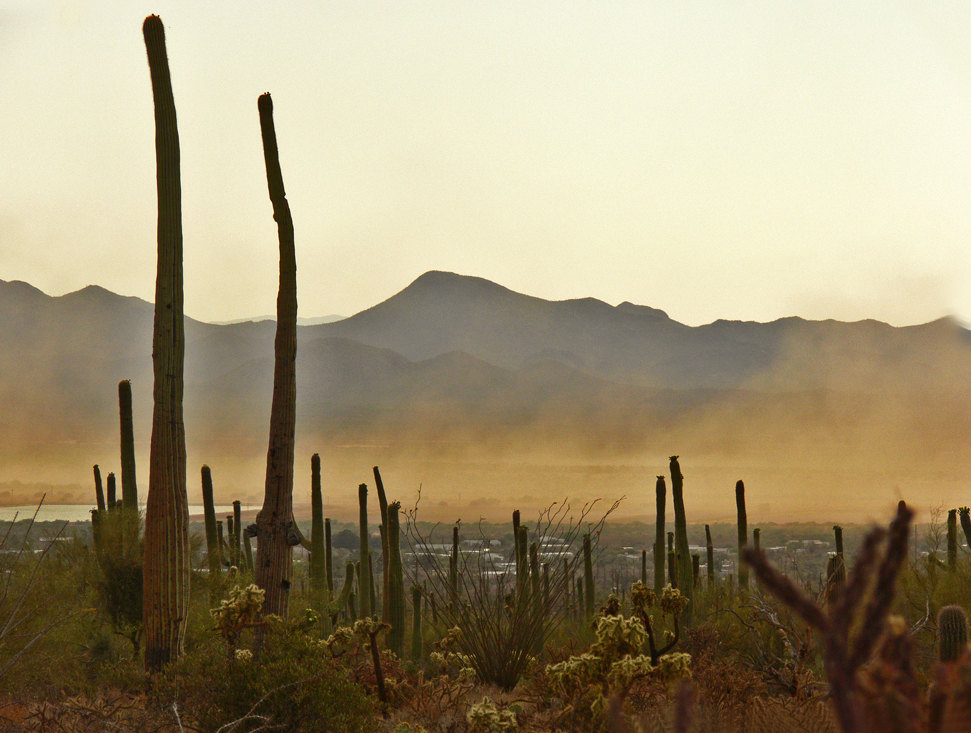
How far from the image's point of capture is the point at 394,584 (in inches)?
569

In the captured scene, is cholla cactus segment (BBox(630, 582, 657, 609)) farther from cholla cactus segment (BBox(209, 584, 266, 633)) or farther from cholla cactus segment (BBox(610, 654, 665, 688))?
cholla cactus segment (BBox(209, 584, 266, 633))

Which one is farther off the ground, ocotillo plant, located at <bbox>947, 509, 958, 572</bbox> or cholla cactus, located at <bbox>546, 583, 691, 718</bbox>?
cholla cactus, located at <bbox>546, 583, 691, 718</bbox>

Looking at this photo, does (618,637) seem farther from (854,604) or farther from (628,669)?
(854,604)

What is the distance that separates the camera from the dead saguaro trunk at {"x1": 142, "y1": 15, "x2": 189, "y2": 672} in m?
9.12

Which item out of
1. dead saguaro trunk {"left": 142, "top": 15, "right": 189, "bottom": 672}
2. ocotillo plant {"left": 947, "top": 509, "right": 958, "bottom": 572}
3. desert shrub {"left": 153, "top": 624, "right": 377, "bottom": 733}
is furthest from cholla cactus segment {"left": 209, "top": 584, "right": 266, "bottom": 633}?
ocotillo plant {"left": 947, "top": 509, "right": 958, "bottom": 572}

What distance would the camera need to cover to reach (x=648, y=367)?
14850 cm

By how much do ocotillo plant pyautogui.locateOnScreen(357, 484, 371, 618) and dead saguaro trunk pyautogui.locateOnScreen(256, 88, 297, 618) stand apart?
638 centimetres

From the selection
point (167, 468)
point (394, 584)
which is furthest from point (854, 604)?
point (394, 584)

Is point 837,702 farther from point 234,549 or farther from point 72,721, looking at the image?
point 234,549

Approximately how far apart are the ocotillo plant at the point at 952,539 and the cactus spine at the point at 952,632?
41.1 ft

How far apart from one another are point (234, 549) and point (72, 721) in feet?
41.0

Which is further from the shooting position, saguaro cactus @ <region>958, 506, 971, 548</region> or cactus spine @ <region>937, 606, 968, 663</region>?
saguaro cactus @ <region>958, 506, 971, 548</region>

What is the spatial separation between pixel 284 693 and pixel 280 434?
381 cm

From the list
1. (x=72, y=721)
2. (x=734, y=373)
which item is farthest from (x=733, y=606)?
(x=734, y=373)
